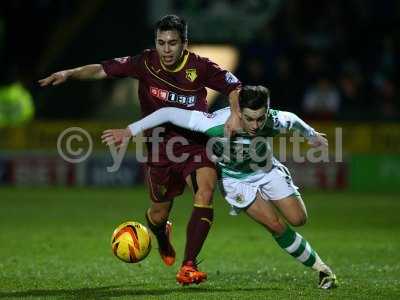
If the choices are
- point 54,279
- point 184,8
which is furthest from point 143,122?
point 184,8

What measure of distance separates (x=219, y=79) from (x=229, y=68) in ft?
39.7

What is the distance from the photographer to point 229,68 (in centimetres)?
2044

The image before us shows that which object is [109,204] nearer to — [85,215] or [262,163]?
[85,215]

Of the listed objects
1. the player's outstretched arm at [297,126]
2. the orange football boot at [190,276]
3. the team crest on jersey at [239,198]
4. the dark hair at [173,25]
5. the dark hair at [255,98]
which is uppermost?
the dark hair at [173,25]

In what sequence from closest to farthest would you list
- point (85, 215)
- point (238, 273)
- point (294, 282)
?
point (294, 282) < point (238, 273) < point (85, 215)

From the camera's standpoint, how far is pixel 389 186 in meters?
19.0

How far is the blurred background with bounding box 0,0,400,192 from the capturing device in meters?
19.0

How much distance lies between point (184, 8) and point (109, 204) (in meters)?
5.00

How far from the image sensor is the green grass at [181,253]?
7.82 meters

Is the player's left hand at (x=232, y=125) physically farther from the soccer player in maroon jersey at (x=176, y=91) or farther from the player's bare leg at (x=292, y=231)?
the player's bare leg at (x=292, y=231)

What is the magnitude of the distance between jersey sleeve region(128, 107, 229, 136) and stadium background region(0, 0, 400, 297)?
9077 mm

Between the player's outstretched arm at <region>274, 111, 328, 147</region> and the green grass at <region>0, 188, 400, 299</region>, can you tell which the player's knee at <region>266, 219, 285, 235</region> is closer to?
the green grass at <region>0, 188, 400, 299</region>

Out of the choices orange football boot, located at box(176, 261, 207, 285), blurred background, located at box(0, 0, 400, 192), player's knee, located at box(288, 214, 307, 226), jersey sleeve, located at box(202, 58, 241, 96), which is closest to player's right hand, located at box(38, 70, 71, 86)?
jersey sleeve, located at box(202, 58, 241, 96)
